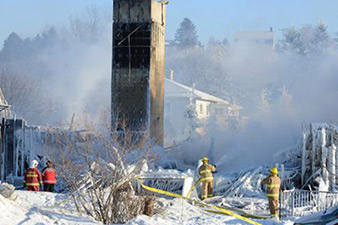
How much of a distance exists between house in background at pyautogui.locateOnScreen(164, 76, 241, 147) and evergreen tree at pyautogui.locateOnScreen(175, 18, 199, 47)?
29.8 m

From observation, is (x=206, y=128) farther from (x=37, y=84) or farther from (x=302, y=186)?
(x=302, y=186)

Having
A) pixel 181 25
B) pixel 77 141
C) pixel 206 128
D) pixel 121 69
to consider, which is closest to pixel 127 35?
pixel 121 69

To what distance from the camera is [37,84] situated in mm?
63719

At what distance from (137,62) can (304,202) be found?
33.5 feet

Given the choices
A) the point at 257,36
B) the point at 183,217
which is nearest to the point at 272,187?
the point at 183,217

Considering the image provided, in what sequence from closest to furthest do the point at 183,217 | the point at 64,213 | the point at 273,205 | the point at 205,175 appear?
the point at 64,213 < the point at 183,217 < the point at 273,205 < the point at 205,175

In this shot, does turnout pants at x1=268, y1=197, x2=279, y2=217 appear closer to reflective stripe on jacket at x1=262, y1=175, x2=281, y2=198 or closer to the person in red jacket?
reflective stripe on jacket at x1=262, y1=175, x2=281, y2=198

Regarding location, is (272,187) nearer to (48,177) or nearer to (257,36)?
(48,177)

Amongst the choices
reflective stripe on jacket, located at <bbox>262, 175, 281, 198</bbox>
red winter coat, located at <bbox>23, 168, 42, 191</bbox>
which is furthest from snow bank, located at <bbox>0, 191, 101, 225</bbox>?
reflective stripe on jacket, located at <bbox>262, 175, 281, 198</bbox>

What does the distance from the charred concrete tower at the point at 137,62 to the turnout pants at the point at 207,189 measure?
6.58 m

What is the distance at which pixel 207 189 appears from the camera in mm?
19844

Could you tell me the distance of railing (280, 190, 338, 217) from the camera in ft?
56.4

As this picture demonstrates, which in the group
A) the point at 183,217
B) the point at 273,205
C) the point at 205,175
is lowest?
the point at 183,217

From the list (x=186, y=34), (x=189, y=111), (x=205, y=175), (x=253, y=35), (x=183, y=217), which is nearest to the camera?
(x=183, y=217)
